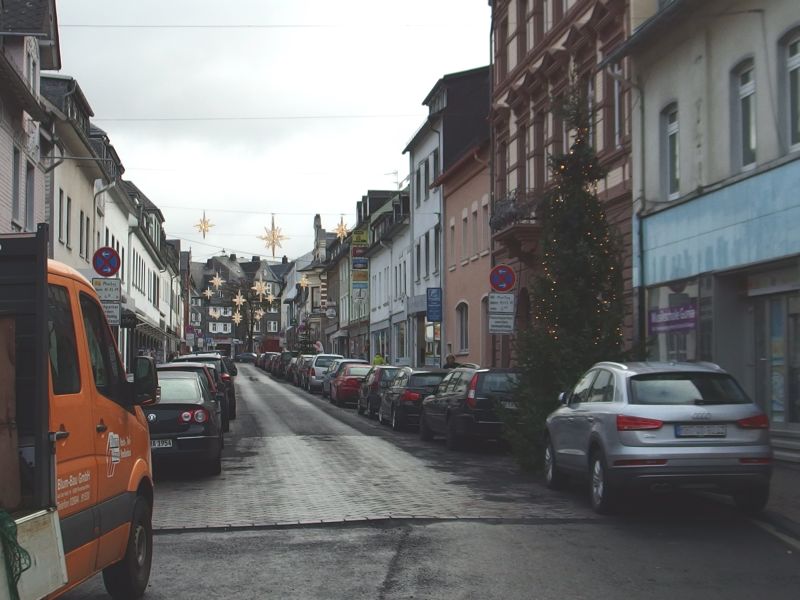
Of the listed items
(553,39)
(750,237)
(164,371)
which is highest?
(553,39)

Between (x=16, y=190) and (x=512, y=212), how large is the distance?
1205 cm

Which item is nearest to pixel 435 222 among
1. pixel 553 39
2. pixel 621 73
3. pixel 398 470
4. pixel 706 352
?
pixel 553 39

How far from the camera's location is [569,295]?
15672mm

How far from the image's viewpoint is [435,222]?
45.2 meters

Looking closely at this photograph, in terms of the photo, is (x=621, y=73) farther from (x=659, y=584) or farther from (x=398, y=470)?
(x=659, y=584)

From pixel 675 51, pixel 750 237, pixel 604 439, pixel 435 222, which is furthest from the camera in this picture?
pixel 435 222

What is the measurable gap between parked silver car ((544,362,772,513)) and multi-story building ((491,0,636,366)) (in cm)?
612

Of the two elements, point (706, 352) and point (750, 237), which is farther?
point (706, 352)

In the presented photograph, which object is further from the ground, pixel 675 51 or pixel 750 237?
pixel 675 51

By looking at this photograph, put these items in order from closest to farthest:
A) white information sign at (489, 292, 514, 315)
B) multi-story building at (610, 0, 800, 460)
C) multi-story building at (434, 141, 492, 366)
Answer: multi-story building at (610, 0, 800, 460) < white information sign at (489, 292, 514, 315) < multi-story building at (434, 141, 492, 366)

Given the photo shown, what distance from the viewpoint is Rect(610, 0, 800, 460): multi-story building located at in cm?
1606

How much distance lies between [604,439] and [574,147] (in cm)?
655

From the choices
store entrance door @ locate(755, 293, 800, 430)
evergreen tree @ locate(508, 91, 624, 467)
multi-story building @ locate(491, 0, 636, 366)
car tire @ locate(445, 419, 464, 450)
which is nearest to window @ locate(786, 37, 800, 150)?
store entrance door @ locate(755, 293, 800, 430)

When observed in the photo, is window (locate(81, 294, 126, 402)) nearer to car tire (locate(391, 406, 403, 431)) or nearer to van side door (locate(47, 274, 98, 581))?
van side door (locate(47, 274, 98, 581))
